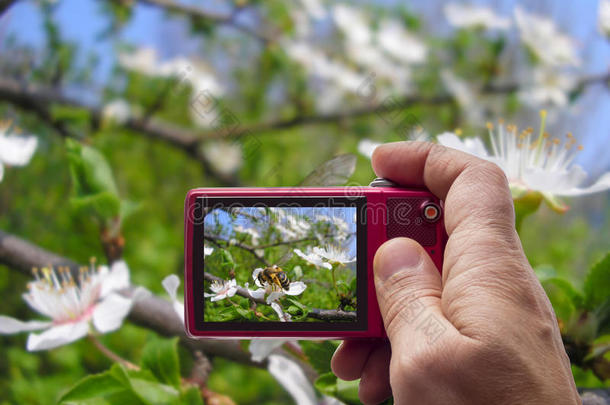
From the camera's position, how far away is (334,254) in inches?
15.3

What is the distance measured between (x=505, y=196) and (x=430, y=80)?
1.30 metres

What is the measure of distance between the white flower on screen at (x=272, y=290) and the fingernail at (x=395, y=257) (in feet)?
0.20

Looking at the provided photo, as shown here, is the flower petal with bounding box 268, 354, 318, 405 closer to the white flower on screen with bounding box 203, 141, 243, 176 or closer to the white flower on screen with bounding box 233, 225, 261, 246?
the white flower on screen with bounding box 233, 225, 261, 246

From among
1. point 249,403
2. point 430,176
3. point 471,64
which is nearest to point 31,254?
point 430,176

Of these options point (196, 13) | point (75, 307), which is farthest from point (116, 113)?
point (75, 307)

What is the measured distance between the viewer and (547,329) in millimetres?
303

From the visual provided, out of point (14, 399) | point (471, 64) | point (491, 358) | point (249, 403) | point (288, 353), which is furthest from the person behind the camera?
point (471, 64)

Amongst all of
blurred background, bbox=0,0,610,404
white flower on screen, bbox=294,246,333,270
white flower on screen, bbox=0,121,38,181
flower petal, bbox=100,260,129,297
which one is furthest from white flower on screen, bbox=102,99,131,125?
white flower on screen, bbox=294,246,333,270

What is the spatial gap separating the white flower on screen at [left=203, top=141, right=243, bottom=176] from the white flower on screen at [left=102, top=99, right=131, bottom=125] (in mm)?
318

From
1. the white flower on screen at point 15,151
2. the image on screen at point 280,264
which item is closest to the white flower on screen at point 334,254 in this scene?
the image on screen at point 280,264

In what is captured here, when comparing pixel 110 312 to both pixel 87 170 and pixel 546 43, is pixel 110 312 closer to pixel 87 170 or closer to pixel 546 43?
pixel 87 170

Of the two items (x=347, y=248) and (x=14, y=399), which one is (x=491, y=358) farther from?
(x=14, y=399)

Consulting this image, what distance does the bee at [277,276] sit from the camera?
389 mm

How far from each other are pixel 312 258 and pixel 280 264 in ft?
0.08
